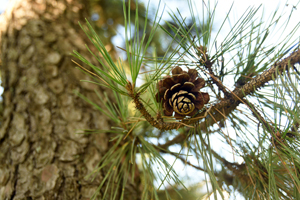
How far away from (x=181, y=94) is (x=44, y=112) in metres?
0.59

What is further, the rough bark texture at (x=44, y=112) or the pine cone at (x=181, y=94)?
the rough bark texture at (x=44, y=112)

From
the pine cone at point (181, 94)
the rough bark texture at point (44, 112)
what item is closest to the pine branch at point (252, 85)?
the pine cone at point (181, 94)

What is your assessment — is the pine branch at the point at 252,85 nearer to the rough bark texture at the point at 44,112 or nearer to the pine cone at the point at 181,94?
the pine cone at the point at 181,94

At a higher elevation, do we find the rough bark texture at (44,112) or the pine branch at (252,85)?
the rough bark texture at (44,112)

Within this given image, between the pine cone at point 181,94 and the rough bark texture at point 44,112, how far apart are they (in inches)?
15.9

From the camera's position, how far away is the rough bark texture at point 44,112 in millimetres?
708

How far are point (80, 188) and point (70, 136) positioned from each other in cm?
20

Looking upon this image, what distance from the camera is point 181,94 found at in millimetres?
530

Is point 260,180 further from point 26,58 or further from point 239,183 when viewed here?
point 26,58

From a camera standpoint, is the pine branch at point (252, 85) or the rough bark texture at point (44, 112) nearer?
the pine branch at point (252, 85)

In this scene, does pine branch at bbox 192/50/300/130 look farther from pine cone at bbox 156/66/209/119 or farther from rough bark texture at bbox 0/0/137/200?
rough bark texture at bbox 0/0/137/200

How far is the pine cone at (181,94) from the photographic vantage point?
515mm

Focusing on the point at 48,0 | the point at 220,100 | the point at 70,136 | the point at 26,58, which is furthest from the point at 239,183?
A: the point at 48,0

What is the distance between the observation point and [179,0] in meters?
1.73
